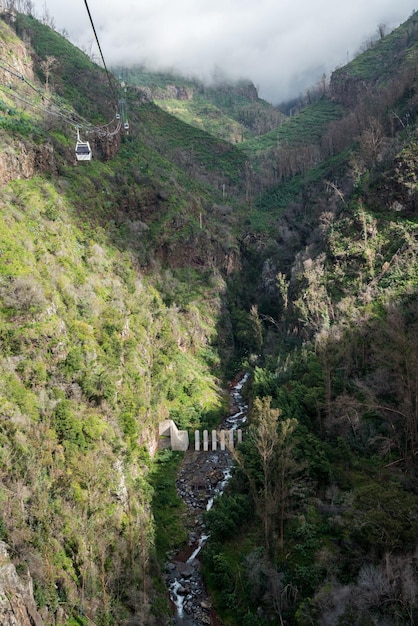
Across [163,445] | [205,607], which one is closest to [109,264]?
[163,445]

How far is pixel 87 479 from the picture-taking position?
26453mm

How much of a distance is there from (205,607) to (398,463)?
15559 millimetres

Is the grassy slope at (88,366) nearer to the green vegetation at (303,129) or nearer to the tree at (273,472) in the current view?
the tree at (273,472)

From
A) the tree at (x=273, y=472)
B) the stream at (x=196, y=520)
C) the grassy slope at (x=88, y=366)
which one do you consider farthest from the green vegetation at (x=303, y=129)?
the tree at (x=273, y=472)

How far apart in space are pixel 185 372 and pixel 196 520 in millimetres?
20514

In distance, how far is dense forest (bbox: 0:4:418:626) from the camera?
23.2m

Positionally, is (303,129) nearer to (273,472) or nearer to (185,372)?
(185,372)

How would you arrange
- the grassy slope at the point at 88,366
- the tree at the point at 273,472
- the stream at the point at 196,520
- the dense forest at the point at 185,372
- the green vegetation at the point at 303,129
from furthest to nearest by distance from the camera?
the green vegetation at the point at 303,129, the stream at the point at 196,520, the tree at the point at 273,472, the dense forest at the point at 185,372, the grassy slope at the point at 88,366

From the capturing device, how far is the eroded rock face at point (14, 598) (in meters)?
16.5

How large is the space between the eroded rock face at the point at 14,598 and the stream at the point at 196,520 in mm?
11350

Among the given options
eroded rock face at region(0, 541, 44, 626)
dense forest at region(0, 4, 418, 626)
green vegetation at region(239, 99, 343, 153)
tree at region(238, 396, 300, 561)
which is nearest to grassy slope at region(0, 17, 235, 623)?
dense forest at region(0, 4, 418, 626)

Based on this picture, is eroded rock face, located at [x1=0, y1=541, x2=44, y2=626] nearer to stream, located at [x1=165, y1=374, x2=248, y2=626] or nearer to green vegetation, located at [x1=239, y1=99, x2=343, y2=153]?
stream, located at [x1=165, y1=374, x2=248, y2=626]

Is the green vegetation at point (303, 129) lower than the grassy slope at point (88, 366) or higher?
higher

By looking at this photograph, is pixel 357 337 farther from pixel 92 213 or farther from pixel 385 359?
pixel 92 213
